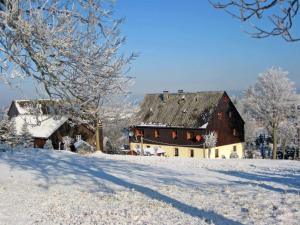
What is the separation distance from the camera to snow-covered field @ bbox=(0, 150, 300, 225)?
7344mm

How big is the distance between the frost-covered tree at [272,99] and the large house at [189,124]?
14.8 feet

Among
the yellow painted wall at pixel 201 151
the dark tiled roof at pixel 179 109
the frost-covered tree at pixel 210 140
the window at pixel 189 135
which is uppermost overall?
the dark tiled roof at pixel 179 109

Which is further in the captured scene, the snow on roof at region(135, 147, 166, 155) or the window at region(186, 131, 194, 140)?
the window at region(186, 131, 194, 140)

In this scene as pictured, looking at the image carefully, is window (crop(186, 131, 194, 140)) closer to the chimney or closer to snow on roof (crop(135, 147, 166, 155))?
snow on roof (crop(135, 147, 166, 155))

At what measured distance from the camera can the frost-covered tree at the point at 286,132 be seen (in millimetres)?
40031

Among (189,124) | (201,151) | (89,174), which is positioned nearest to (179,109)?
(189,124)

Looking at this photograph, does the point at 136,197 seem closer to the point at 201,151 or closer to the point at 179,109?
the point at 201,151

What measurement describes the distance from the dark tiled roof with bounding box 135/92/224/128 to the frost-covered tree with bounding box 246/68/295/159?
4846mm

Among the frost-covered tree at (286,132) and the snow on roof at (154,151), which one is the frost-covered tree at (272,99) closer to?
the frost-covered tree at (286,132)

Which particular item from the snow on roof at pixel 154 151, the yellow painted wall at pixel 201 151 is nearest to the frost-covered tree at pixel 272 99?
the yellow painted wall at pixel 201 151

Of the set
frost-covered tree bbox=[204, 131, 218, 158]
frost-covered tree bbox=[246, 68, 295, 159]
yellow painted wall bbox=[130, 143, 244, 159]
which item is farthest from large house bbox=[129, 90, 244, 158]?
frost-covered tree bbox=[246, 68, 295, 159]

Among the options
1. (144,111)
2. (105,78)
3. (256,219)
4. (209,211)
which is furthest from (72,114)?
(144,111)

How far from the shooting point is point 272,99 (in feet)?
126

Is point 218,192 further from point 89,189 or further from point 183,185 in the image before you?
point 89,189
